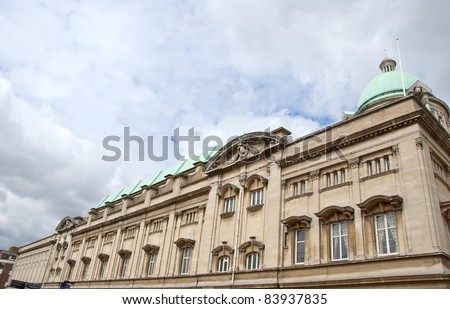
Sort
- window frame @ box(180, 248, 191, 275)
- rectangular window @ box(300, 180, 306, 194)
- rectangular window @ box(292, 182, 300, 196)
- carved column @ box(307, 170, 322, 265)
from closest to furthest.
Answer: carved column @ box(307, 170, 322, 265)
rectangular window @ box(300, 180, 306, 194)
rectangular window @ box(292, 182, 300, 196)
window frame @ box(180, 248, 191, 275)

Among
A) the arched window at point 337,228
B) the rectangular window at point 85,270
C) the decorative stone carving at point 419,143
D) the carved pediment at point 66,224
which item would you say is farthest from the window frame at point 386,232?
the carved pediment at point 66,224

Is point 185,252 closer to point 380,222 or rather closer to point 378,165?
point 380,222

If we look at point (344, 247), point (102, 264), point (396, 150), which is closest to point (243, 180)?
point (344, 247)

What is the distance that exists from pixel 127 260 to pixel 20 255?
50895 mm

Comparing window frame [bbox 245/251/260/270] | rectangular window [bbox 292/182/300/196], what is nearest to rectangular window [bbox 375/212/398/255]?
rectangular window [bbox 292/182/300/196]

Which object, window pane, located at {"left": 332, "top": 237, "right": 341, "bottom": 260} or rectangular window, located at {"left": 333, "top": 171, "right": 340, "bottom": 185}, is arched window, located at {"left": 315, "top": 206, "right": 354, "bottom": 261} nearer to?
window pane, located at {"left": 332, "top": 237, "right": 341, "bottom": 260}

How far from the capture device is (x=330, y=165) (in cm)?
2505

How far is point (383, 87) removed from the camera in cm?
4000

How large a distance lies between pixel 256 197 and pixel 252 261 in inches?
201

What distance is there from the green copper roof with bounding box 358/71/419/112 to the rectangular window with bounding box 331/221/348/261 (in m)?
21.1

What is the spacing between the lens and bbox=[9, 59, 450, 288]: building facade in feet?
65.4
